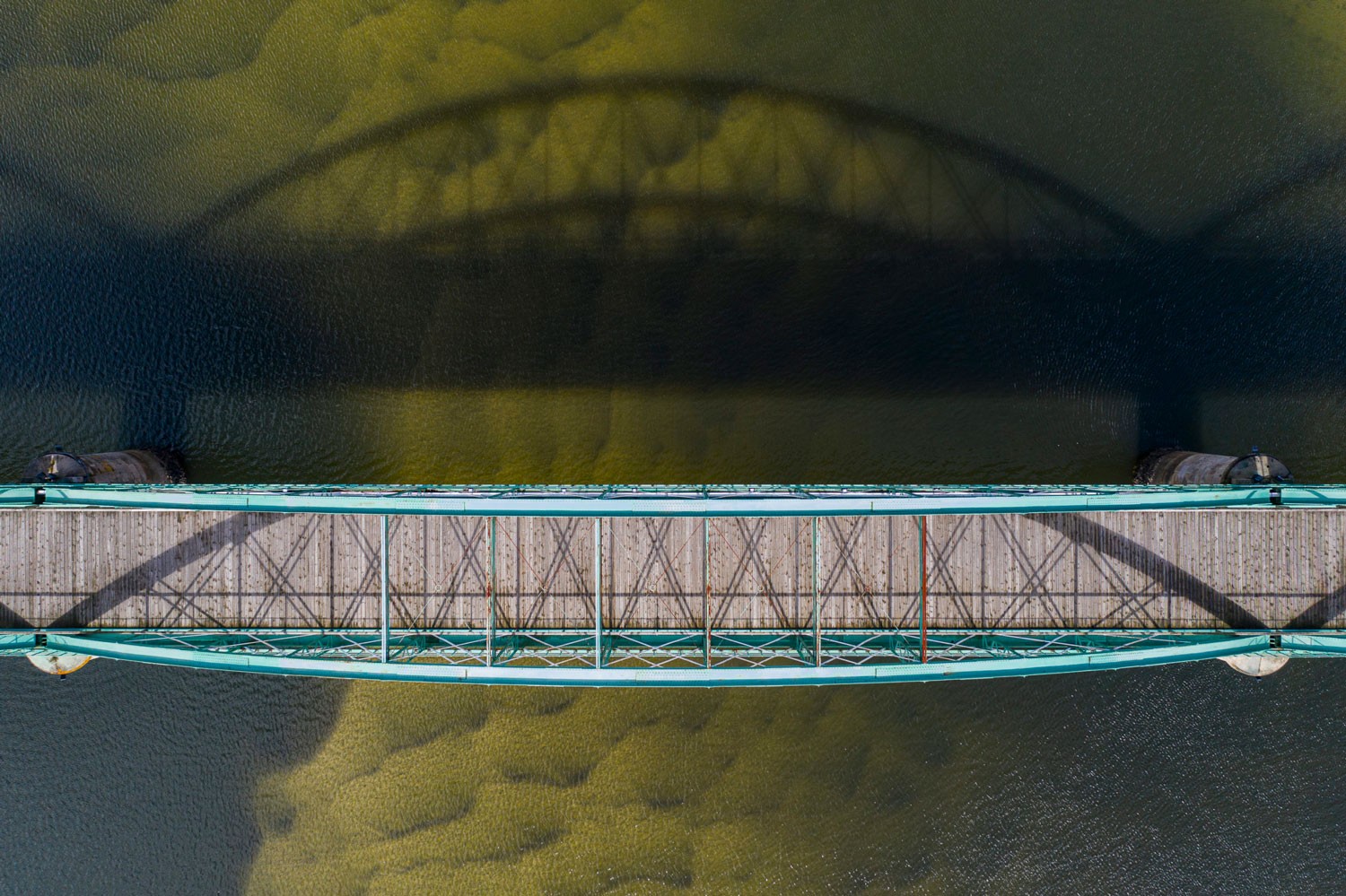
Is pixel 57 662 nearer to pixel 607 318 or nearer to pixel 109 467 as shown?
pixel 109 467

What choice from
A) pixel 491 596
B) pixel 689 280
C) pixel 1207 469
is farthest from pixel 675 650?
pixel 1207 469

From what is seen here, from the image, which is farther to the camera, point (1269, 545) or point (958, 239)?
point (958, 239)

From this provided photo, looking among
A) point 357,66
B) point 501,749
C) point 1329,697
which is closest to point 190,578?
point 501,749

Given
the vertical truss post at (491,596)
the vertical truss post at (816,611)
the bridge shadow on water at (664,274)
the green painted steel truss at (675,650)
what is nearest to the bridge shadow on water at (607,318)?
the bridge shadow on water at (664,274)

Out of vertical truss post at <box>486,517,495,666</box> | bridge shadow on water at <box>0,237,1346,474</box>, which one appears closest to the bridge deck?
vertical truss post at <box>486,517,495,666</box>

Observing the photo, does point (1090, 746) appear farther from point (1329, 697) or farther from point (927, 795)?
point (1329, 697)

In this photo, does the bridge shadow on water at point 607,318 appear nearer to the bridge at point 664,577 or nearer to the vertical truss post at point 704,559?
the bridge at point 664,577

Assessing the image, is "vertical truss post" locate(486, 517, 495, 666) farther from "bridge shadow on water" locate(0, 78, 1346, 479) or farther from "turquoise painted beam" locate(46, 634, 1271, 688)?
"bridge shadow on water" locate(0, 78, 1346, 479)
